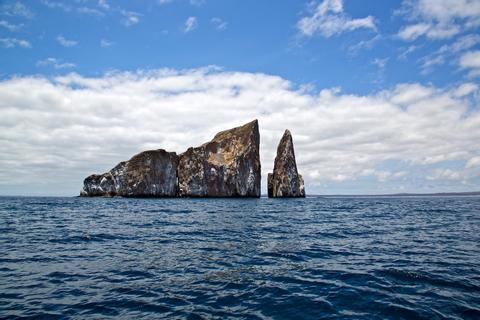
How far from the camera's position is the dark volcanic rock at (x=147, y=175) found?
114750 mm

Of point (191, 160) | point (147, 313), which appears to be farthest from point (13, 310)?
point (191, 160)

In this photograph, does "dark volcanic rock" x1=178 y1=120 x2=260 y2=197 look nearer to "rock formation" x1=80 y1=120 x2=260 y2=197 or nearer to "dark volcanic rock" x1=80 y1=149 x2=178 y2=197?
"rock formation" x1=80 y1=120 x2=260 y2=197

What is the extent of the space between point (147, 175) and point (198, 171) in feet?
56.5

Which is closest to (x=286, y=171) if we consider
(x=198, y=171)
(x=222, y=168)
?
(x=222, y=168)

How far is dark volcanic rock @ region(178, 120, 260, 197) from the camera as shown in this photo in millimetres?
114500

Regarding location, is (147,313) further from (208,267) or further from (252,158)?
(252,158)

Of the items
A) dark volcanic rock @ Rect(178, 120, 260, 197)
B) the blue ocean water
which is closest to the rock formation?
dark volcanic rock @ Rect(178, 120, 260, 197)

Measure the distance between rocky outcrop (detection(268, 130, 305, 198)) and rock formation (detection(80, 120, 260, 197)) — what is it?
29.7ft

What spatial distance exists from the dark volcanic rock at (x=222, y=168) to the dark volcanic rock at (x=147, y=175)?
354 cm

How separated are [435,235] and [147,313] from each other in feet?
73.3

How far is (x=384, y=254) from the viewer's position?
17.2 meters

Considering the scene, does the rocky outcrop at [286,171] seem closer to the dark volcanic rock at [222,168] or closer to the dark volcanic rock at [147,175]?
the dark volcanic rock at [222,168]

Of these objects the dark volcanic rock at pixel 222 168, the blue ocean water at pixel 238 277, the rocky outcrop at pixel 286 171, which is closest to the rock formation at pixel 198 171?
the dark volcanic rock at pixel 222 168

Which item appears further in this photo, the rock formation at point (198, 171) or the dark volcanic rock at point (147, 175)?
the dark volcanic rock at point (147, 175)
